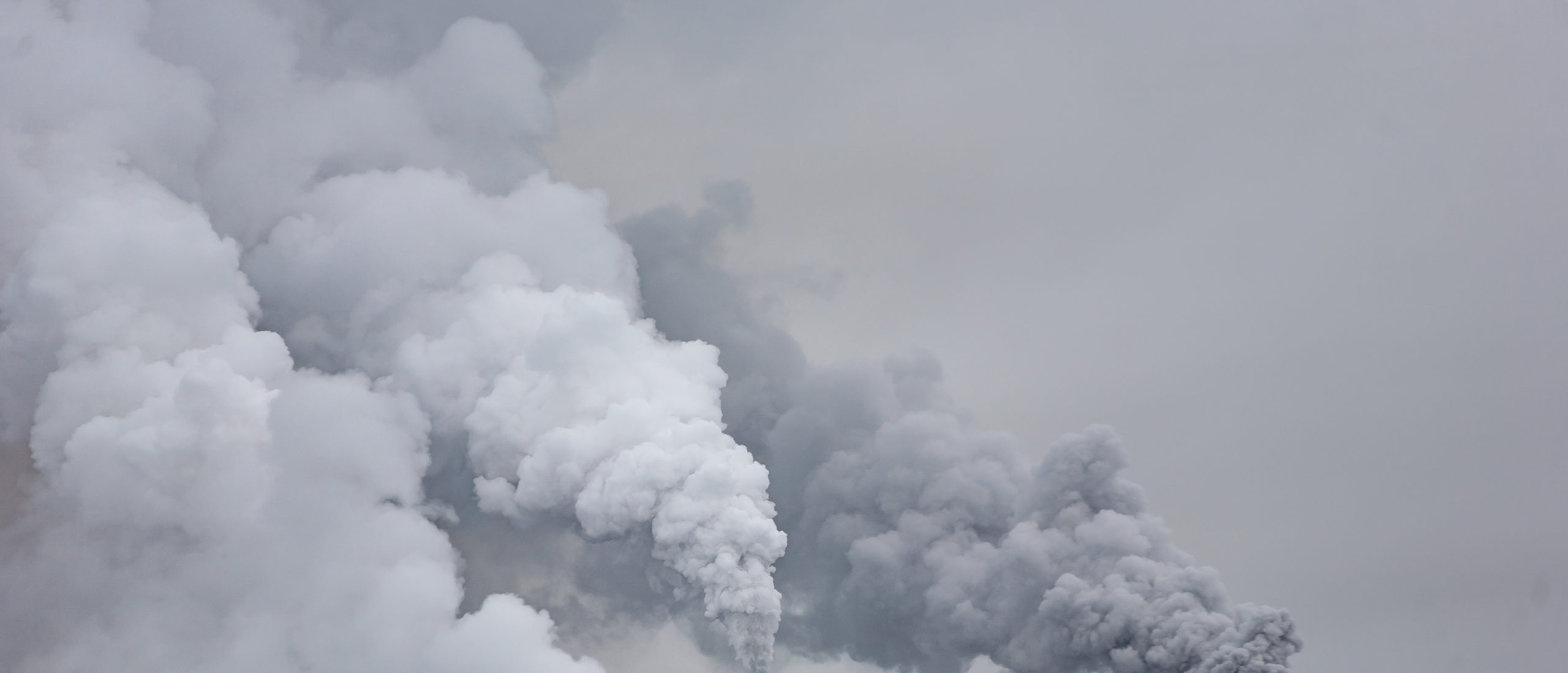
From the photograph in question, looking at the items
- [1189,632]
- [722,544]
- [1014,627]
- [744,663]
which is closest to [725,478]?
[722,544]

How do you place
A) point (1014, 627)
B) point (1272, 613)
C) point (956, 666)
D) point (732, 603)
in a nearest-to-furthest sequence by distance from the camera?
1. point (1272, 613)
2. point (732, 603)
3. point (1014, 627)
4. point (956, 666)

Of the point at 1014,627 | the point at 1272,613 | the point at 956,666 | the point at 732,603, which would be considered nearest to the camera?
the point at 1272,613

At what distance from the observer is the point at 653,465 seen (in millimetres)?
82938

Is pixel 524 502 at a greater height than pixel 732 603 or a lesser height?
greater

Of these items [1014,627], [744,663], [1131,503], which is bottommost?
[744,663]

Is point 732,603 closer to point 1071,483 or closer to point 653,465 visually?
point 653,465

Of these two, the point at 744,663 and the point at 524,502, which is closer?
the point at 744,663

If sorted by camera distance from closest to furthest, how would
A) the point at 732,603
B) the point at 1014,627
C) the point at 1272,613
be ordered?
the point at 1272,613 → the point at 732,603 → the point at 1014,627

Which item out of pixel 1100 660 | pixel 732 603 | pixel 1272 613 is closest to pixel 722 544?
pixel 732 603

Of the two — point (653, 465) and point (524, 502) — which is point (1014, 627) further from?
point (524, 502)

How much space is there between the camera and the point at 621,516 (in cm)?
8488

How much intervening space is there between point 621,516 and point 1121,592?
24.1 meters

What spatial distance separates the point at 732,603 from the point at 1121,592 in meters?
17.6

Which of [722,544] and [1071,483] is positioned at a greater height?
[1071,483]
